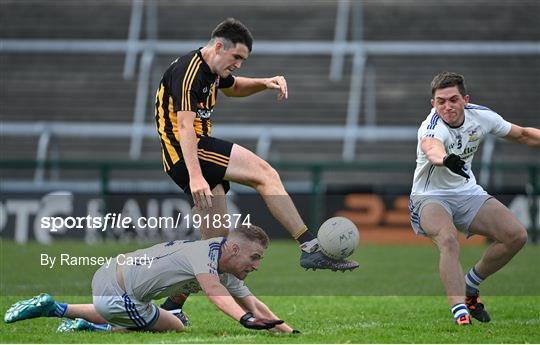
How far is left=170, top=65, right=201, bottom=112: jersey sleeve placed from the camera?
9188mm

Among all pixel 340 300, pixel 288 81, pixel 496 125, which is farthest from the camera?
pixel 288 81

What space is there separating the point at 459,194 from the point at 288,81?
1558cm

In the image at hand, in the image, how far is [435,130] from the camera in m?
9.59

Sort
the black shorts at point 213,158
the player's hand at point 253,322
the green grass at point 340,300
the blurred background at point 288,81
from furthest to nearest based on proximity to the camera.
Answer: the blurred background at point 288,81 → the black shorts at point 213,158 → the green grass at point 340,300 → the player's hand at point 253,322

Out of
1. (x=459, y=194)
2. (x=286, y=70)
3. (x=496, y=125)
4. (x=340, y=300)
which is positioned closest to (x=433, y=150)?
(x=459, y=194)

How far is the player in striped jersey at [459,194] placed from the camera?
31.4 ft

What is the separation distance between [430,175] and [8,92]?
691 inches

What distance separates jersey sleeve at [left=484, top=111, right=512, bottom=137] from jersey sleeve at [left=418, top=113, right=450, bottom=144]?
51 centimetres

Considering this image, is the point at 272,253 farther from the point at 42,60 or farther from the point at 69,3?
the point at 69,3

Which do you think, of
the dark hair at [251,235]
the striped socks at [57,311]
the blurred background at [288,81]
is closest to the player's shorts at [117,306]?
the striped socks at [57,311]

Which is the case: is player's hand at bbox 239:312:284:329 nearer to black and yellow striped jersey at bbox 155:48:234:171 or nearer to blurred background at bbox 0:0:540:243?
black and yellow striped jersey at bbox 155:48:234:171

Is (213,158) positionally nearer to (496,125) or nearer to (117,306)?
(117,306)

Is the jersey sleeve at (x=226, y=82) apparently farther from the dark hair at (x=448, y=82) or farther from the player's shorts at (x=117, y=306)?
the player's shorts at (x=117, y=306)

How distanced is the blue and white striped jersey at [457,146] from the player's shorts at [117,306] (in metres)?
2.68
